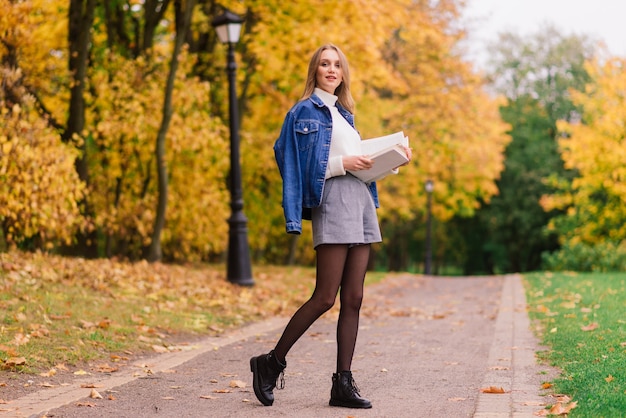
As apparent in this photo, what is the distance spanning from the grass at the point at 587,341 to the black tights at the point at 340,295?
4.40 ft

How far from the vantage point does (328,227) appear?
15.9 feet

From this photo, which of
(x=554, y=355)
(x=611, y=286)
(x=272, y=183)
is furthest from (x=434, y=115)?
(x=554, y=355)

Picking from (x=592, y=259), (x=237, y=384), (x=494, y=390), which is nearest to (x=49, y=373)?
(x=237, y=384)

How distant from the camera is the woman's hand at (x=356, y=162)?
4.77 meters

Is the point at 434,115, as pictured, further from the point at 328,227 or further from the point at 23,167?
the point at 328,227

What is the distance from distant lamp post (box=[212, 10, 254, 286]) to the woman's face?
792 cm

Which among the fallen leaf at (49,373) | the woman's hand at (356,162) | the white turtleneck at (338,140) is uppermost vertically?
the white turtleneck at (338,140)

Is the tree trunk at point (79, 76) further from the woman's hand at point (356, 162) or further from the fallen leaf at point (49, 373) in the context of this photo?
the woman's hand at point (356, 162)

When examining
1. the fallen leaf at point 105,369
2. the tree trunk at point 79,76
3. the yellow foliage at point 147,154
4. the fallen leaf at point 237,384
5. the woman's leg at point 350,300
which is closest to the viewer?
the woman's leg at point 350,300

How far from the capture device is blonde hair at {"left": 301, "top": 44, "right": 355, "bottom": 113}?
504 centimetres

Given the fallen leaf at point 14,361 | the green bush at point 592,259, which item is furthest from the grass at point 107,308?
→ the green bush at point 592,259

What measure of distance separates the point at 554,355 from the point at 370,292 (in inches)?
333

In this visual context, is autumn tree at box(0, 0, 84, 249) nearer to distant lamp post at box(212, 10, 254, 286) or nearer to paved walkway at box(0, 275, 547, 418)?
distant lamp post at box(212, 10, 254, 286)

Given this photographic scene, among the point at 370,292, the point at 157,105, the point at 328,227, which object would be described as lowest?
the point at 370,292
